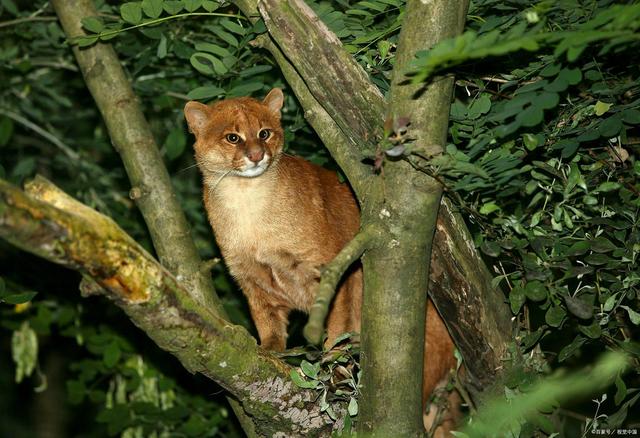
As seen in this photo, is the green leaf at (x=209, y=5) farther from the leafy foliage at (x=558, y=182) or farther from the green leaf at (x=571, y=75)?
the green leaf at (x=571, y=75)

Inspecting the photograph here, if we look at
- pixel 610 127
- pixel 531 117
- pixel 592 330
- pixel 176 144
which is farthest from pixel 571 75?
pixel 176 144

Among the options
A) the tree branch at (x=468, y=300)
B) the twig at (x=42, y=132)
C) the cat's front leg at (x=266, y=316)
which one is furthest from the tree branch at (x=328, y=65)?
the twig at (x=42, y=132)

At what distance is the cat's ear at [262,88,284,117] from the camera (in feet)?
17.6

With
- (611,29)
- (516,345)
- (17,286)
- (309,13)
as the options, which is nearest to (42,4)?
(17,286)

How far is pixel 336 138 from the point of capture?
4066 millimetres

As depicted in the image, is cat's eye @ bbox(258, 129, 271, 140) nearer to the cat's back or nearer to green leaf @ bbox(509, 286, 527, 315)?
the cat's back

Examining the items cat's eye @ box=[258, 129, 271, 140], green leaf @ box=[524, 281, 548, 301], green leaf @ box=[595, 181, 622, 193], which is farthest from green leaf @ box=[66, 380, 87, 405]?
green leaf @ box=[595, 181, 622, 193]

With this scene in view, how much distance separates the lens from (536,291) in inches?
157

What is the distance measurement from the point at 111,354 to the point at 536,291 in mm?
3237

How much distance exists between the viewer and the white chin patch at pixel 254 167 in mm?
5266

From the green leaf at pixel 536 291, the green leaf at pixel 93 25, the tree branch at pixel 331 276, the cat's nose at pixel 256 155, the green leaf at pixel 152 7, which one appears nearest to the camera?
the tree branch at pixel 331 276

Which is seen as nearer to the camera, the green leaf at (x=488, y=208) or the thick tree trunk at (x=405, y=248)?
the thick tree trunk at (x=405, y=248)

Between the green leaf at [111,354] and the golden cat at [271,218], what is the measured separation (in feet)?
3.65

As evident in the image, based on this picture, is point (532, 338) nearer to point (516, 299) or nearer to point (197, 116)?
point (516, 299)
